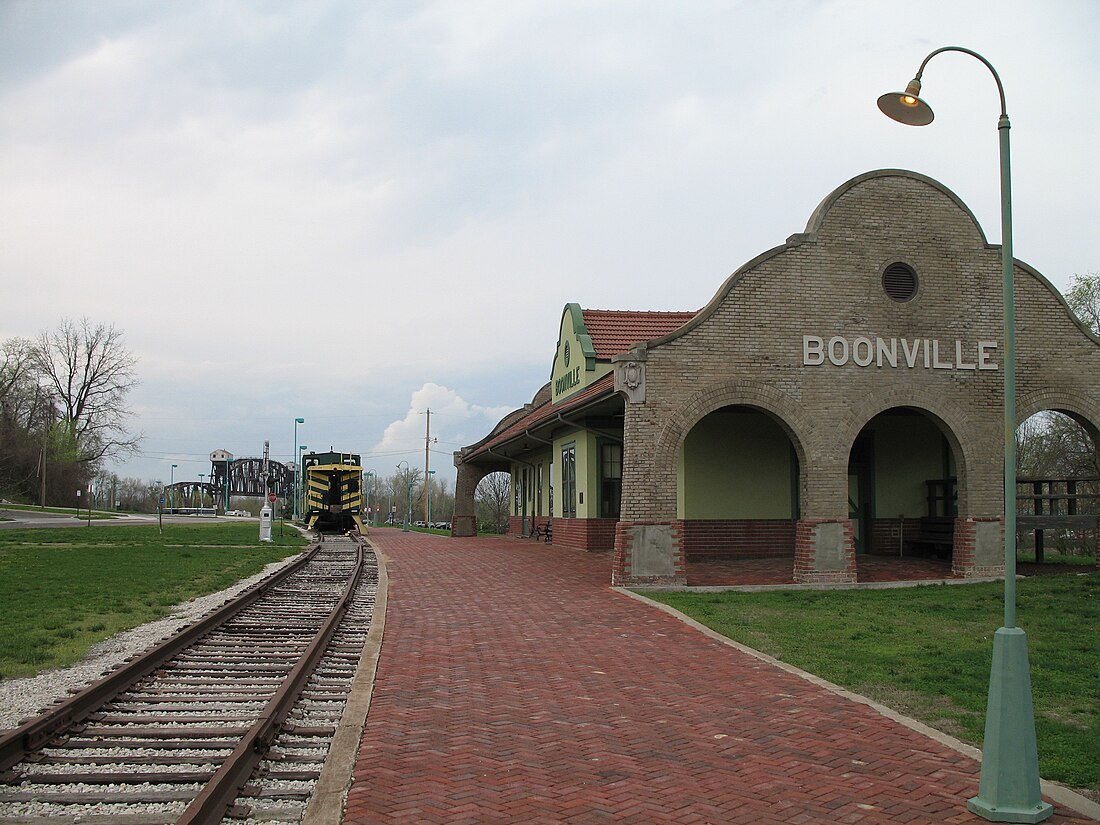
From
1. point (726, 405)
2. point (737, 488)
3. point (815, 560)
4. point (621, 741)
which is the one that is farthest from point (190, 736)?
point (737, 488)

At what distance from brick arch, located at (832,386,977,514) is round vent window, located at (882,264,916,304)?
1657mm

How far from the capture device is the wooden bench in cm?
1906

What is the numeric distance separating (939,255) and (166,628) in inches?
541

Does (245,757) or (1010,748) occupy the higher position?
(1010,748)

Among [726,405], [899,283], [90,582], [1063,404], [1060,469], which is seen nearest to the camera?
[90,582]

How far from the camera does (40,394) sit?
6606 centimetres

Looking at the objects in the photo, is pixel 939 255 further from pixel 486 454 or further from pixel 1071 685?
pixel 486 454

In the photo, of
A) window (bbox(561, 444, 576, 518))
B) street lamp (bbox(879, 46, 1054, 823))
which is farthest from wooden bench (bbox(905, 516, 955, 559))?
street lamp (bbox(879, 46, 1054, 823))

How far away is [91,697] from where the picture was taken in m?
6.78

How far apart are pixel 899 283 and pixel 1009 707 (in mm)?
12409

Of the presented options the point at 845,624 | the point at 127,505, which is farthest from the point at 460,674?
the point at 127,505

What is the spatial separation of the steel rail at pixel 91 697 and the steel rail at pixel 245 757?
4.02 ft

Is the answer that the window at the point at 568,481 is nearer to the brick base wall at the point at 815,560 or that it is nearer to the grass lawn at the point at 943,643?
the brick base wall at the point at 815,560

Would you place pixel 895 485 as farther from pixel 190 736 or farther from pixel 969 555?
pixel 190 736
